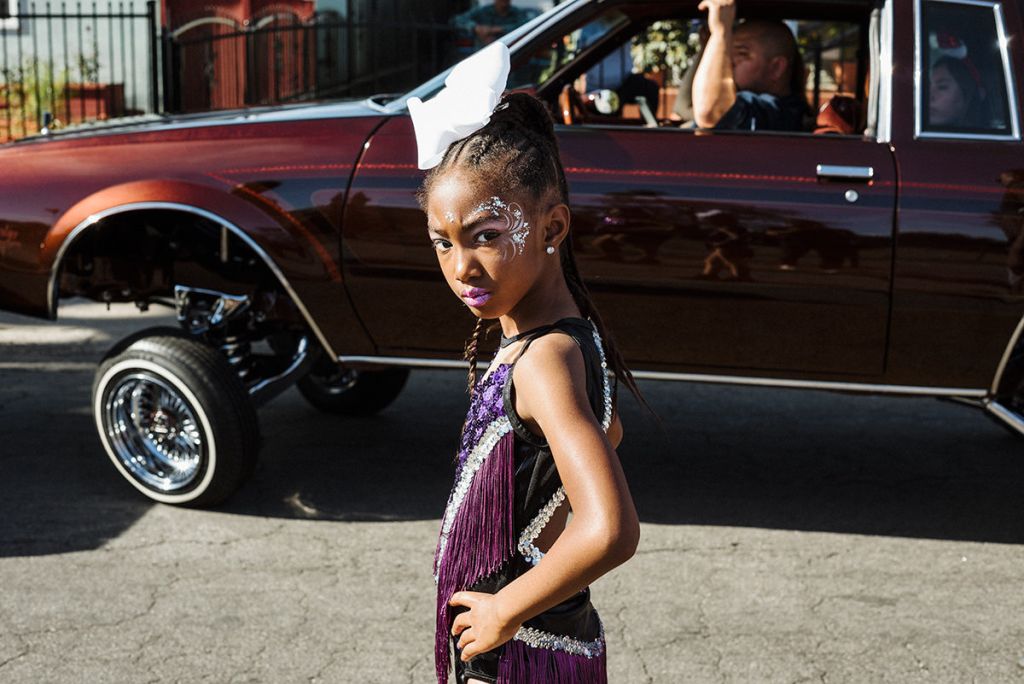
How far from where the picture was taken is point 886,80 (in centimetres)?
452

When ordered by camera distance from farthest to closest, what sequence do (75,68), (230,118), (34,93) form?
1. (75,68)
2. (34,93)
3. (230,118)

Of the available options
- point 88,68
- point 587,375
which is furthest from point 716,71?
point 88,68

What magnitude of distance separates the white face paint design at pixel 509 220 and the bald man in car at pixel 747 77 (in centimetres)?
297

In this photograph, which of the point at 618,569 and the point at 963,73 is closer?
the point at 618,569

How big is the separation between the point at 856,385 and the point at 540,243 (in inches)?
114

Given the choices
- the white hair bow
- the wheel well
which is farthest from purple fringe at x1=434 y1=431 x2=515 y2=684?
the wheel well

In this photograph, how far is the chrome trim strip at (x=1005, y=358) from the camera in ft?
14.3

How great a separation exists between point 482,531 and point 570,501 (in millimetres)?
233

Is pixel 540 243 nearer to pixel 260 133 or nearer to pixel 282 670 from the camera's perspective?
pixel 282 670

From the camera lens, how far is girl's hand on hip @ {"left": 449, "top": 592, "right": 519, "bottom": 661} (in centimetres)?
177

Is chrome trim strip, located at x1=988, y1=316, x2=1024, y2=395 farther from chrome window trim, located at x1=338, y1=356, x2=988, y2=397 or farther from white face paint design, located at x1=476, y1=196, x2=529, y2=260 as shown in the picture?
white face paint design, located at x1=476, y1=196, x2=529, y2=260

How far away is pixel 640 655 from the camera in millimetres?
3654

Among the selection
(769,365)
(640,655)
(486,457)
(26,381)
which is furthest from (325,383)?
(486,457)

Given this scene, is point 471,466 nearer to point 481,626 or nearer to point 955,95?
point 481,626
